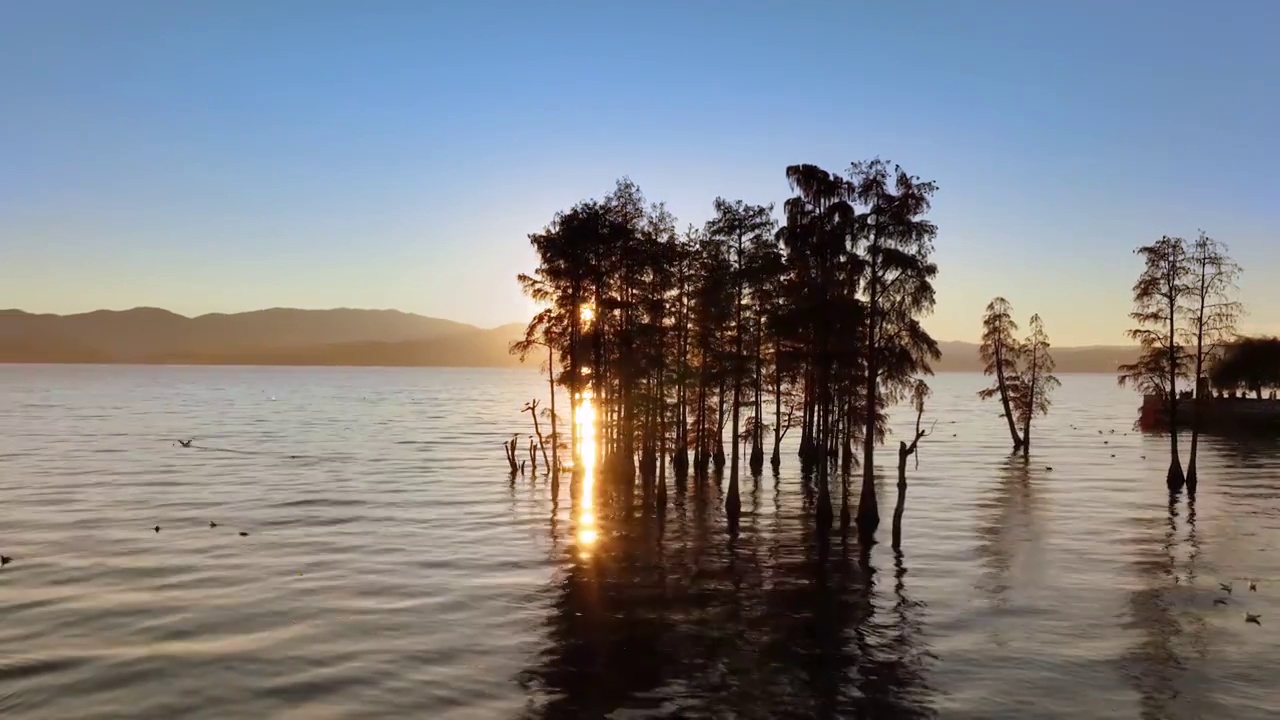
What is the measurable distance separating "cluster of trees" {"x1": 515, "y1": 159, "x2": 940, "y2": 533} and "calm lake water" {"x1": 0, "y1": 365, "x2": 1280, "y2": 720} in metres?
7.64

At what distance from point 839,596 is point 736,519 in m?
15.6

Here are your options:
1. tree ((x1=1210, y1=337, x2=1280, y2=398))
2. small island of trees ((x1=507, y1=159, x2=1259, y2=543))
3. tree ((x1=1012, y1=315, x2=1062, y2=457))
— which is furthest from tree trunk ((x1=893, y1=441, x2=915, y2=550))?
tree ((x1=1210, y1=337, x2=1280, y2=398))

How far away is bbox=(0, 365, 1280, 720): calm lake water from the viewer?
25.5 metres

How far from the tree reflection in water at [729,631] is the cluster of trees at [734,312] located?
5333 millimetres

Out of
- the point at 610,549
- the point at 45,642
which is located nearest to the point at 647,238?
the point at 610,549

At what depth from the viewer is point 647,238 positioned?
5991 cm

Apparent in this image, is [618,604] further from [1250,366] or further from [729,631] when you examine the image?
[1250,366]

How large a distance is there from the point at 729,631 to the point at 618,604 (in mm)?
5638

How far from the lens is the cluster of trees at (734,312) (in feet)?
135

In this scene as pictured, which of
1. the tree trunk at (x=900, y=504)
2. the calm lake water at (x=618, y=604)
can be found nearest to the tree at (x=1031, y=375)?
the calm lake water at (x=618, y=604)

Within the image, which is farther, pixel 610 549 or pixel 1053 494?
pixel 1053 494

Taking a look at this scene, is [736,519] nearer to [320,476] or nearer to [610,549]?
[610,549]

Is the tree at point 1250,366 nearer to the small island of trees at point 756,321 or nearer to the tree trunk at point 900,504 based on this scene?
the small island of trees at point 756,321

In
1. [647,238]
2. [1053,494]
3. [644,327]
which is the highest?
[647,238]
